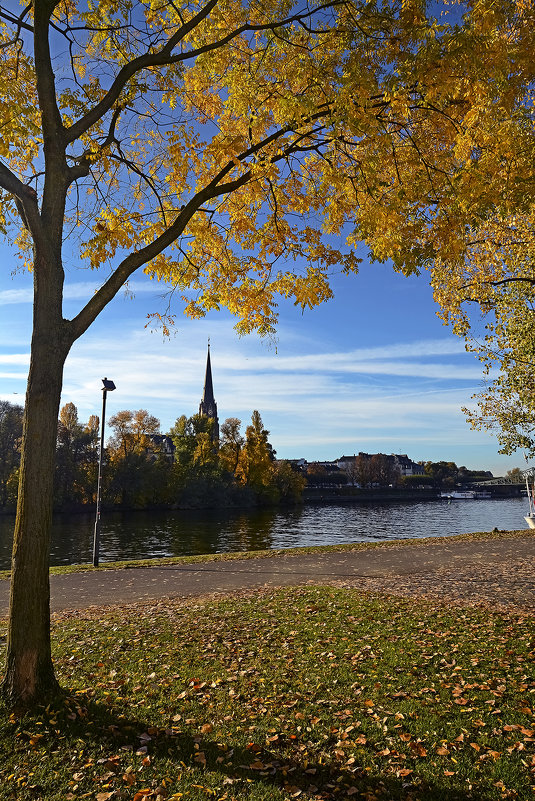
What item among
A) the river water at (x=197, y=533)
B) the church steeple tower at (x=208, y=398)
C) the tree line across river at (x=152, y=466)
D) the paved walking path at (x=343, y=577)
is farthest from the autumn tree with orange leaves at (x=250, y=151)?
the church steeple tower at (x=208, y=398)

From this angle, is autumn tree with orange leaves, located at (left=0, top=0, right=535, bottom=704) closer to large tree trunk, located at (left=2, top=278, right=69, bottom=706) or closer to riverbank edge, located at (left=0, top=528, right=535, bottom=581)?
large tree trunk, located at (left=2, top=278, right=69, bottom=706)

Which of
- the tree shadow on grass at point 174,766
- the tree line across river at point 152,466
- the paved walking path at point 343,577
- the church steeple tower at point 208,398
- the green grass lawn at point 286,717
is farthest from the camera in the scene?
the church steeple tower at point 208,398

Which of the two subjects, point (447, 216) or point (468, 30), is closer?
point (468, 30)

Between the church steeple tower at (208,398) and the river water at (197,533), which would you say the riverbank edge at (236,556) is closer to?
the river water at (197,533)

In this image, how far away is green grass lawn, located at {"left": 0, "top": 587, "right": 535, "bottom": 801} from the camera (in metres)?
→ 4.13

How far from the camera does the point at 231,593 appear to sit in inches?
471

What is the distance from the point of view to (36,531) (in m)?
5.42

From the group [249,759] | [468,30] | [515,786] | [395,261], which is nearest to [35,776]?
[249,759]

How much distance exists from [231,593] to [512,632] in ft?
20.7

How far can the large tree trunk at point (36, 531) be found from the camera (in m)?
5.28

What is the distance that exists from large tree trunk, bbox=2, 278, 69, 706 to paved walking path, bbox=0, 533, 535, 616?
247 inches

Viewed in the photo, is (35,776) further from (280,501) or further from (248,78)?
→ (280,501)

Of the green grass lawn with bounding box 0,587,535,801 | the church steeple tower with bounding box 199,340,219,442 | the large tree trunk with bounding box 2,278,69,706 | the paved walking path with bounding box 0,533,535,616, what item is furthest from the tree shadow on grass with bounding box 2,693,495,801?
the church steeple tower with bounding box 199,340,219,442

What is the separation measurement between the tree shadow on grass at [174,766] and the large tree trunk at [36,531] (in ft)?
1.46
